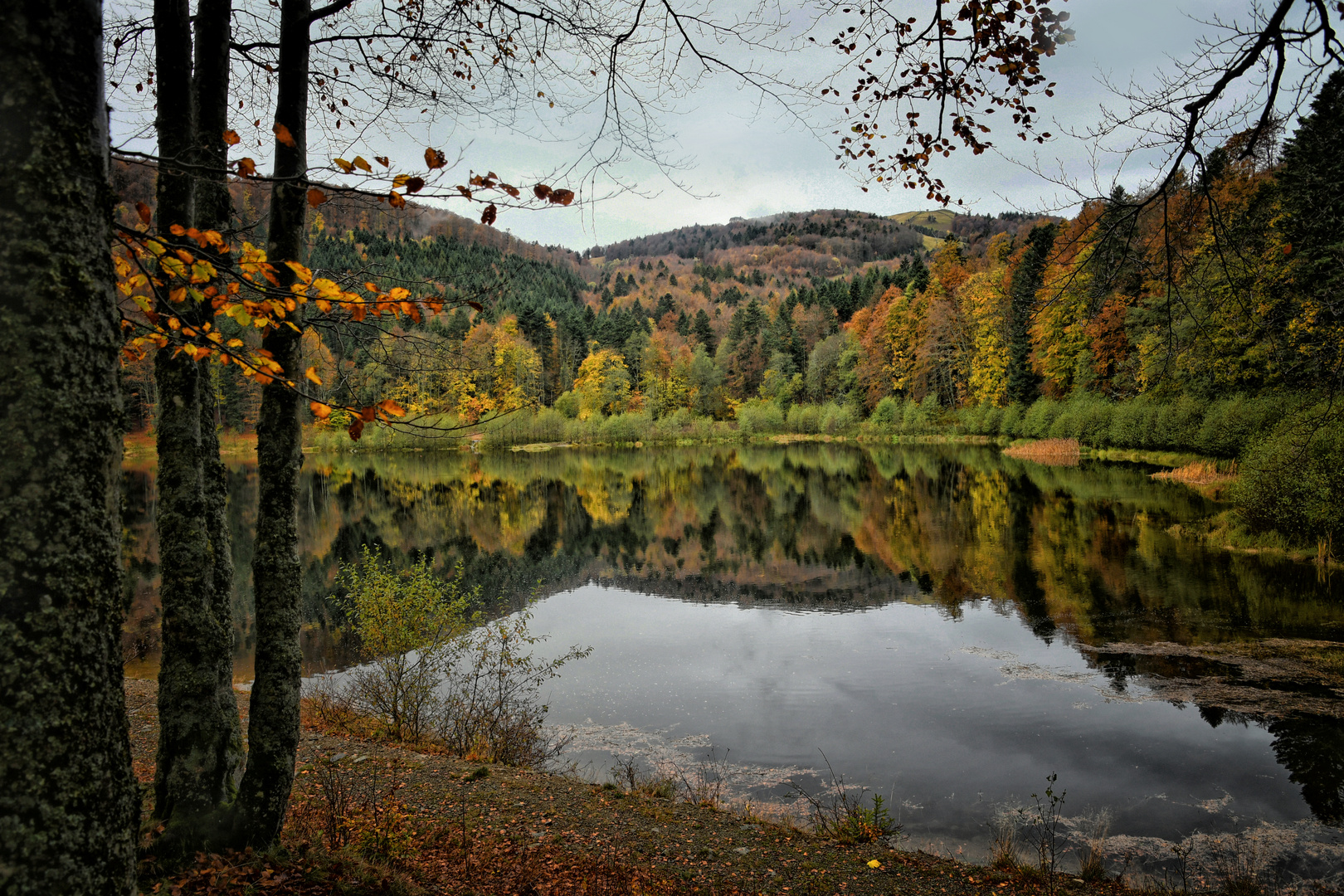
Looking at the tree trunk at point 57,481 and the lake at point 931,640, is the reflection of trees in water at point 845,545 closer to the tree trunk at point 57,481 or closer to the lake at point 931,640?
the lake at point 931,640

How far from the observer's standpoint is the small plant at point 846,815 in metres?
5.73

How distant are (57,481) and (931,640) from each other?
1292cm

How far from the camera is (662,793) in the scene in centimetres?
661

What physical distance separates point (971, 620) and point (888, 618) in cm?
155

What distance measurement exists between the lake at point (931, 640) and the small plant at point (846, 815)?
25cm

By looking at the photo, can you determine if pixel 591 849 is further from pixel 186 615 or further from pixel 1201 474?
pixel 1201 474

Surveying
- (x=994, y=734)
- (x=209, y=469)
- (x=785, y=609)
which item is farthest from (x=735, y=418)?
(x=209, y=469)

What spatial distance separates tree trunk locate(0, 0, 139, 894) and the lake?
6.38m

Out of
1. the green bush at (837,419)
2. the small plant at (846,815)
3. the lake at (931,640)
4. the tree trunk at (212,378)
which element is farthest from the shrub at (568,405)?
the tree trunk at (212,378)

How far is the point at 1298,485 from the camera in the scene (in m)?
14.6

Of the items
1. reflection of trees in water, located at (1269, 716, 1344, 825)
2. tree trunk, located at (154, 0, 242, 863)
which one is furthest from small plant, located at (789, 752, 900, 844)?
tree trunk, located at (154, 0, 242, 863)

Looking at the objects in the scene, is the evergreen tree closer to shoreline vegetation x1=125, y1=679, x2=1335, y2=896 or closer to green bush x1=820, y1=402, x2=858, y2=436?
green bush x1=820, y1=402, x2=858, y2=436


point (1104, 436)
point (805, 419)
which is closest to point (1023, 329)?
point (1104, 436)

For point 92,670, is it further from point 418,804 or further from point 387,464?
point 387,464
